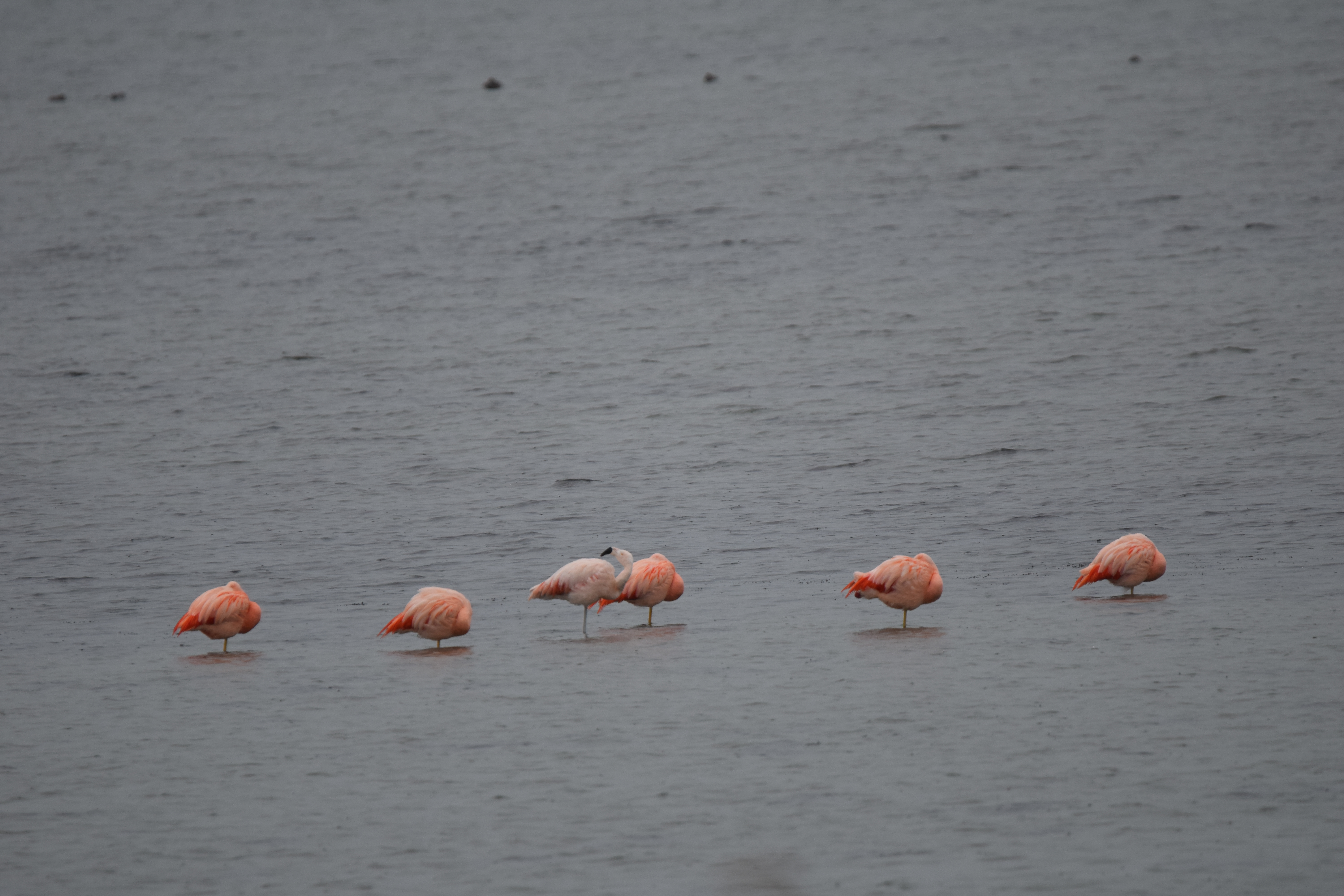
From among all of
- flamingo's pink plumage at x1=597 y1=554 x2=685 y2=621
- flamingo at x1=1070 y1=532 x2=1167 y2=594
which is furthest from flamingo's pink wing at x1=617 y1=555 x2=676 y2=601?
flamingo at x1=1070 y1=532 x2=1167 y2=594

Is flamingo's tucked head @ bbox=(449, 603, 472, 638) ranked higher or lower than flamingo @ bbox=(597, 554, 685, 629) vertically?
lower

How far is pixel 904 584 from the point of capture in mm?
12273

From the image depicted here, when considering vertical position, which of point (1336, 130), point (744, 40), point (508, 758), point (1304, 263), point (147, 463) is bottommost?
point (508, 758)

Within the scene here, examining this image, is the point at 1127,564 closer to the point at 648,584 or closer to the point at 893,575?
the point at 893,575

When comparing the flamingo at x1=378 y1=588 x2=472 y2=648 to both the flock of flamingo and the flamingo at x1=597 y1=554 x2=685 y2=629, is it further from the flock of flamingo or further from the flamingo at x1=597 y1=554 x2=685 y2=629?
the flamingo at x1=597 y1=554 x2=685 y2=629

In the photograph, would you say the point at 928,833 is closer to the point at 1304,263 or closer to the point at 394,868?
the point at 394,868

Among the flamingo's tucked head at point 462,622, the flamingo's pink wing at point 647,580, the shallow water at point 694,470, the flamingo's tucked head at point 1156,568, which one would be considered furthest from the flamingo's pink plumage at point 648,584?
the flamingo's tucked head at point 1156,568

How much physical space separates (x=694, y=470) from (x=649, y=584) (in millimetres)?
7730

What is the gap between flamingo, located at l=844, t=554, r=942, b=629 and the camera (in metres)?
12.3

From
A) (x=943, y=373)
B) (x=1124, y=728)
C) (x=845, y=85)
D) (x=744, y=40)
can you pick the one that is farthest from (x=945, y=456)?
(x=744, y=40)

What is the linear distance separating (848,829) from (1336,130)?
3736cm

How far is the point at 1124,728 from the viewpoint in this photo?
9312 millimetres

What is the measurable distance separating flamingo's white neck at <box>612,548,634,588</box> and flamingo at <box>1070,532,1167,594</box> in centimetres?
383

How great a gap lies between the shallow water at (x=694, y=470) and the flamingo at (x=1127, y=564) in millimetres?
257
